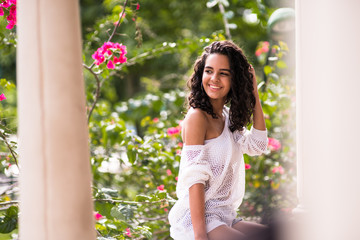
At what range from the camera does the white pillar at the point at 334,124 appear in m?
1.31

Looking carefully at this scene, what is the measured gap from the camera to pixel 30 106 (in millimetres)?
1416

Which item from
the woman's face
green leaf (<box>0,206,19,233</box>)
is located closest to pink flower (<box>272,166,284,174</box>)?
the woman's face

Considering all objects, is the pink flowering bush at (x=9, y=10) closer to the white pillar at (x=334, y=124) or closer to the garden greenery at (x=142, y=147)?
the garden greenery at (x=142, y=147)

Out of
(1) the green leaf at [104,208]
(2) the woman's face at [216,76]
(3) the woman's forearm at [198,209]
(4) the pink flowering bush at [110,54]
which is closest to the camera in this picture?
(3) the woman's forearm at [198,209]

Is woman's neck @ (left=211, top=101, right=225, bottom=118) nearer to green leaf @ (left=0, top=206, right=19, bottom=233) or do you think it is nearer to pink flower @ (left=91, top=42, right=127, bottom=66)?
pink flower @ (left=91, top=42, right=127, bottom=66)

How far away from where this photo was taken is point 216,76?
85.8 inches

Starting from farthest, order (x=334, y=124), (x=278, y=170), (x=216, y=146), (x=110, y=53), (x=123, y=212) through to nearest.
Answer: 1. (x=278, y=170)
2. (x=110, y=53)
3. (x=123, y=212)
4. (x=216, y=146)
5. (x=334, y=124)

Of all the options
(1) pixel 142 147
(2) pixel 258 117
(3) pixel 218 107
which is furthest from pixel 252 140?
(1) pixel 142 147

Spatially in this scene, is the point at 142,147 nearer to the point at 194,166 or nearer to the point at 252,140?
the point at 252,140

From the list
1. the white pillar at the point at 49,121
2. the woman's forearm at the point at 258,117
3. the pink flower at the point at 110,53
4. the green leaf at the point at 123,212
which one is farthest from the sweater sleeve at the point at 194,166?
the pink flower at the point at 110,53

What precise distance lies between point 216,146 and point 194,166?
0.17 meters

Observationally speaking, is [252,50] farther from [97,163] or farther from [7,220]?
A: [7,220]

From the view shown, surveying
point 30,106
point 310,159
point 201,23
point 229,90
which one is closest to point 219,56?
point 229,90

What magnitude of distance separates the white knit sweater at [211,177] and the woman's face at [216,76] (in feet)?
0.67
